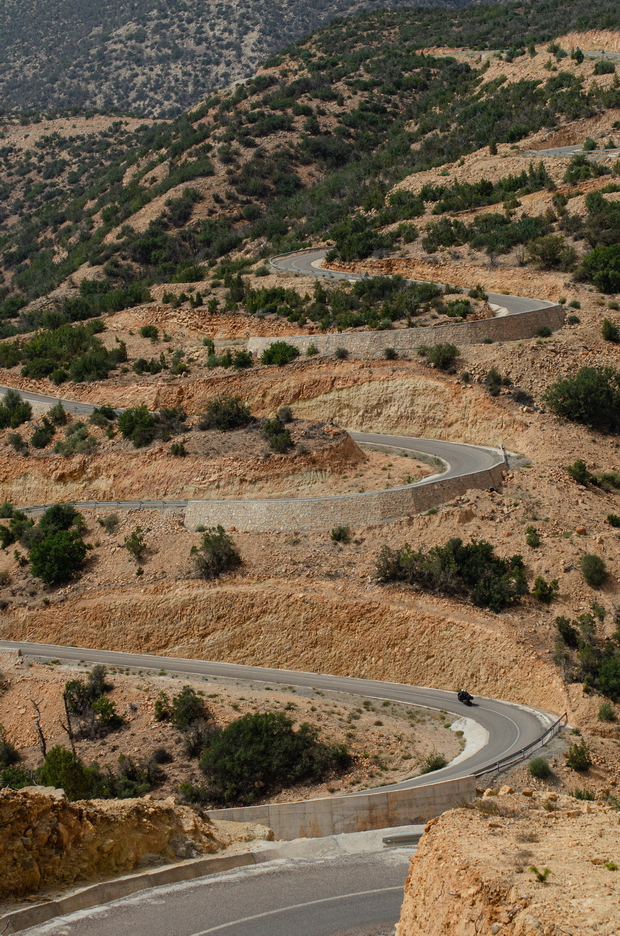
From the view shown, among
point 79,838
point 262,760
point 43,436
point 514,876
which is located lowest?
point 262,760

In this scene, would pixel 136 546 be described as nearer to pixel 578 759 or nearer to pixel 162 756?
pixel 162 756

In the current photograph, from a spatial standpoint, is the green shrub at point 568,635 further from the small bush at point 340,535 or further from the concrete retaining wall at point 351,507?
the small bush at point 340,535

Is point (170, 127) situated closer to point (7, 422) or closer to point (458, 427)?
point (7, 422)

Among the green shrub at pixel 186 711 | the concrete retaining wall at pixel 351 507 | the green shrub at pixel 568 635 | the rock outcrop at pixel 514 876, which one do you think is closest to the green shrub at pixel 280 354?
the concrete retaining wall at pixel 351 507

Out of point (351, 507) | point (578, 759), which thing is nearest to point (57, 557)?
point (351, 507)

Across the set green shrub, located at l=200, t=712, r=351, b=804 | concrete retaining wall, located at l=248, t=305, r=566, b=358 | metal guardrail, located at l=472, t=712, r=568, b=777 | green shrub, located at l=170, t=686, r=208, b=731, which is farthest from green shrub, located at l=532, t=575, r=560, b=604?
concrete retaining wall, located at l=248, t=305, r=566, b=358

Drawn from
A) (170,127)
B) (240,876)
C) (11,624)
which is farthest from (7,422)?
(170,127)

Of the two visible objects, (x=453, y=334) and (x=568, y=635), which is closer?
(x=568, y=635)
